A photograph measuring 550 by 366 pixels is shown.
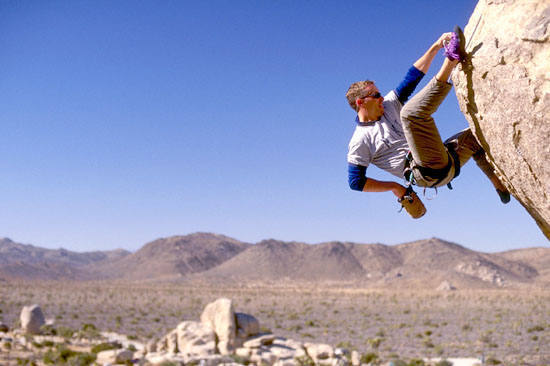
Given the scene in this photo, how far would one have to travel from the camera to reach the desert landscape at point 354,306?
21.8 meters

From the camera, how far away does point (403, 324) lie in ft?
95.5

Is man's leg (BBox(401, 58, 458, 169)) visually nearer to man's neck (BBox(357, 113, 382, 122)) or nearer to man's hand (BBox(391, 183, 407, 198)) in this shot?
man's neck (BBox(357, 113, 382, 122))

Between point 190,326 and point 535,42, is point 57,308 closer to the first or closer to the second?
point 190,326

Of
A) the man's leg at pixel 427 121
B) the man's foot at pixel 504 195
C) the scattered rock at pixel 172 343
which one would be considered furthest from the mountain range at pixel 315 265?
the man's leg at pixel 427 121

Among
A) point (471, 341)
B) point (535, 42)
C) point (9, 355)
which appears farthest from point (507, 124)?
point (471, 341)

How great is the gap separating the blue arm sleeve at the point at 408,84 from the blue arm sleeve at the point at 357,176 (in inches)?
28.4

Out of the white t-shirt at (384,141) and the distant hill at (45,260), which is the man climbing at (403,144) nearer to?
the white t-shirt at (384,141)

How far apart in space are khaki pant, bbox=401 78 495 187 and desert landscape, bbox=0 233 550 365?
45.6 feet

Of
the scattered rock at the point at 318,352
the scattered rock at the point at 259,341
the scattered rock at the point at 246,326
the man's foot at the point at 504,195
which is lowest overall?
the scattered rock at the point at 318,352

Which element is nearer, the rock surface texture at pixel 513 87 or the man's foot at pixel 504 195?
the rock surface texture at pixel 513 87

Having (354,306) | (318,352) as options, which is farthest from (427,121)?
(354,306)

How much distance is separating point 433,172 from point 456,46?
1087 millimetres

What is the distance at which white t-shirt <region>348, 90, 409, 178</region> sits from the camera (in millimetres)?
4238

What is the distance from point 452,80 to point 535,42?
0.69 metres
